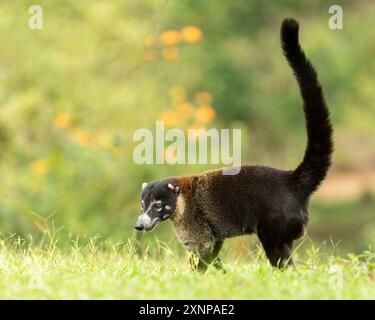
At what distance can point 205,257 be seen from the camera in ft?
19.0

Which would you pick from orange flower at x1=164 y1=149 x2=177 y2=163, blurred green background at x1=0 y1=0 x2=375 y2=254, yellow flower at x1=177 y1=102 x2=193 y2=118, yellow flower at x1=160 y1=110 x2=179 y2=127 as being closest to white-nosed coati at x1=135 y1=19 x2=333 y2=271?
blurred green background at x1=0 y1=0 x2=375 y2=254

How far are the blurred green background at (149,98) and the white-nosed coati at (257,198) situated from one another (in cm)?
150

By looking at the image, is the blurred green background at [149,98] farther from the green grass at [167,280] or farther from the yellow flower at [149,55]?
the green grass at [167,280]

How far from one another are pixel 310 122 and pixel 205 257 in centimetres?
117

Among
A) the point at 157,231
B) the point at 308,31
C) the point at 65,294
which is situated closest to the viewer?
the point at 65,294

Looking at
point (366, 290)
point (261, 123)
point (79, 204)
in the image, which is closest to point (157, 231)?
point (79, 204)

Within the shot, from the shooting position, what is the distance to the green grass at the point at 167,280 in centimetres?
442

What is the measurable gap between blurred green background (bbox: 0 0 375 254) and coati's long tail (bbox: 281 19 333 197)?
2.27 m

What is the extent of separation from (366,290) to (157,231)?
19.2 feet

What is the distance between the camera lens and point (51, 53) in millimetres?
13570

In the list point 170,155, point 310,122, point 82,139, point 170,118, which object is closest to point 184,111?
point 170,118

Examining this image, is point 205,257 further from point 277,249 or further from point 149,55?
point 149,55

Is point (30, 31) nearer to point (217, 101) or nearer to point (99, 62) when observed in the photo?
point (99, 62)

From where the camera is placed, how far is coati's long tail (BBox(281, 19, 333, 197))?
18.4 feet
